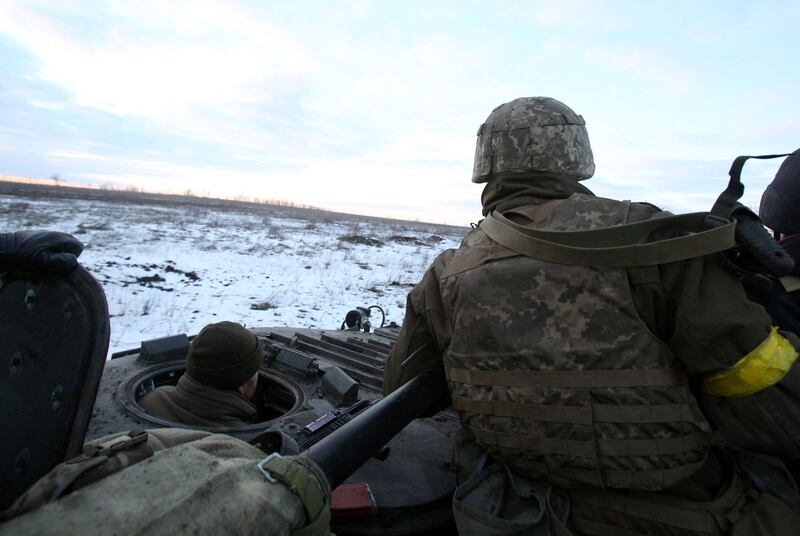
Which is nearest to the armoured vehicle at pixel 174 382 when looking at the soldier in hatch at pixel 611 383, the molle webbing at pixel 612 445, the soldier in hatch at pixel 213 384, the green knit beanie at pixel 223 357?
A: the soldier in hatch at pixel 213 384

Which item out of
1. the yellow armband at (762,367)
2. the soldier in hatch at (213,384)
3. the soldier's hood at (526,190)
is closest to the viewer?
the yellow armband at (762,367)

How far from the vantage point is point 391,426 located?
2117 millimetres

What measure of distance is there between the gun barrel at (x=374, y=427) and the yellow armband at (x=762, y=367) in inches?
47.3

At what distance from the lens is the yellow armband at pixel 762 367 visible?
1653 millimetres

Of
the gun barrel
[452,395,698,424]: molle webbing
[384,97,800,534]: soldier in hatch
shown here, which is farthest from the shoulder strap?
the gun barrel

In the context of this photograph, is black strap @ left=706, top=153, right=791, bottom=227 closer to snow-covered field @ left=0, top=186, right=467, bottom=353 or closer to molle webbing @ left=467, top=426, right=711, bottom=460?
molle webbing @ left=467, top=426, right=711, bottom=460

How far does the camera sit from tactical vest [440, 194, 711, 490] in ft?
5.83

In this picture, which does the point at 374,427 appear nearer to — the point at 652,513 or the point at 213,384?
the point at 652,513

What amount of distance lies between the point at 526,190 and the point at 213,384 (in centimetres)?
220

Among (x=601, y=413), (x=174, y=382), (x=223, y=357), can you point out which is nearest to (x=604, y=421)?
(x=601, y=413)

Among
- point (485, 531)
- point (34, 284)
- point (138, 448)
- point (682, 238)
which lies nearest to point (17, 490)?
point (138, 448)

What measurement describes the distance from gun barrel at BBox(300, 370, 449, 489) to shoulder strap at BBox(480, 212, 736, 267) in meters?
0.83

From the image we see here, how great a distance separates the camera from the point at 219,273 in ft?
45.7

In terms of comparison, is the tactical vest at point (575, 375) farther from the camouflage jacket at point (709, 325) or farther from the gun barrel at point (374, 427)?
the gun barrel at point (374, 427)
